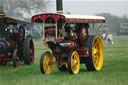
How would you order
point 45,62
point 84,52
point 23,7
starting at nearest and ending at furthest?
point 45,62 < point 84,52 < point 23,7

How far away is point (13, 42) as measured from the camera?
48.6 feet

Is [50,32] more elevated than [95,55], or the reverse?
[50,32]

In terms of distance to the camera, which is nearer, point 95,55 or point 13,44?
point 95,55

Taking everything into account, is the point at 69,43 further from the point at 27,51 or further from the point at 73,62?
the point at 27,51

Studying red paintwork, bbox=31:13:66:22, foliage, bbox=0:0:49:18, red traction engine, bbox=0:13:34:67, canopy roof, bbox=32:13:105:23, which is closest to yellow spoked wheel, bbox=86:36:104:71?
canopy roof, bbox=32:13:105:23

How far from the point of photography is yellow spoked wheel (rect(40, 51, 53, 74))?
453 inches

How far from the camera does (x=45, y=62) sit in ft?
38.6

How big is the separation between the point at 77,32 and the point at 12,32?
10.5ft

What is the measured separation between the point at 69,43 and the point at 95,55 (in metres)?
1.61

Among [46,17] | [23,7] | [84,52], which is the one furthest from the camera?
[23,7]

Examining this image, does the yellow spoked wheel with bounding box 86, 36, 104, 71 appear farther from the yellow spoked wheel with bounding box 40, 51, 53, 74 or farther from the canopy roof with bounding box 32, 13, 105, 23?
the yellow spoked wheel with bounding box 40, 51, 53, 74

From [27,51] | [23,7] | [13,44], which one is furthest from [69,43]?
[23,7]

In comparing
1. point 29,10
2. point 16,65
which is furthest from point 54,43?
point 29,10

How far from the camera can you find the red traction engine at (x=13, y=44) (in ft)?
47.2
